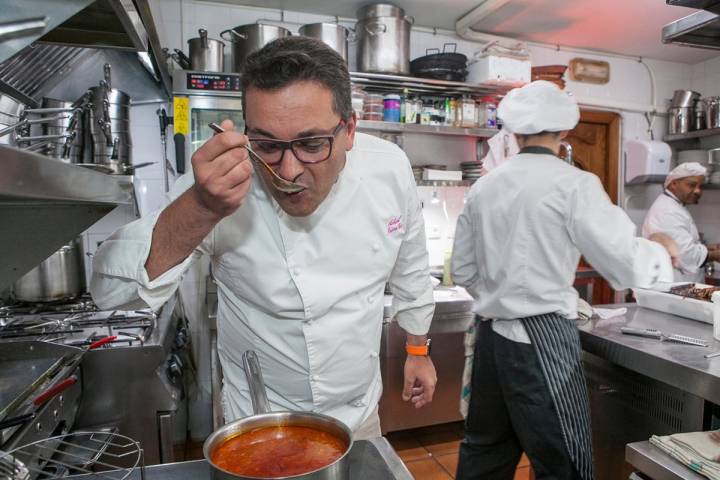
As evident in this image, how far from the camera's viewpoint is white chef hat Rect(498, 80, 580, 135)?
7.24 ft

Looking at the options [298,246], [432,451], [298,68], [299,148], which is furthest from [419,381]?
[432,451]

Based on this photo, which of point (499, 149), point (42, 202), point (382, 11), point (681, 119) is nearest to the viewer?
point (42, 202)

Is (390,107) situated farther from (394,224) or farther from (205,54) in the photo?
(394,224)

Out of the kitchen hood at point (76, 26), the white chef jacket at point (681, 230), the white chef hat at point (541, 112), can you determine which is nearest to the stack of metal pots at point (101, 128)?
the kitchen hood at point (76, 26)

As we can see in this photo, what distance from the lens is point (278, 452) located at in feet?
2.77

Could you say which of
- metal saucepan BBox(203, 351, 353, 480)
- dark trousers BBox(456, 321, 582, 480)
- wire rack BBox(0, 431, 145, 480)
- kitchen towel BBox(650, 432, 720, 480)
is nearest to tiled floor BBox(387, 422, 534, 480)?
dark trousers BBox(456, 321, 582, 480)

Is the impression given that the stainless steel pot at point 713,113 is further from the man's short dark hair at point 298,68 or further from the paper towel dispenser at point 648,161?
the man's short dark hair at point 298,68

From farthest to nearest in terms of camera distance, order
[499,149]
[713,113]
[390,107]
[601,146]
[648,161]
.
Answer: [601,146]
[648,161]
[713,113]
[499,149]
[390,107]

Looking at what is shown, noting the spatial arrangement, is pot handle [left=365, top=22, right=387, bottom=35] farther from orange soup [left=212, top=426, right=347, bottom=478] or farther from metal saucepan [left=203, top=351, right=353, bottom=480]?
orange soup [left=212, top=426, right=347, bottom=478]

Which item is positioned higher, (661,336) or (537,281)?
(537,281)

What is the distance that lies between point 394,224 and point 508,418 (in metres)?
1.24

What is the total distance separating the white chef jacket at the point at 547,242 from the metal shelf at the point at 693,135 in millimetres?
3425

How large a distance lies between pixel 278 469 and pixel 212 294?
8.32 feet

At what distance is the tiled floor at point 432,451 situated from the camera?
9.72 ft
